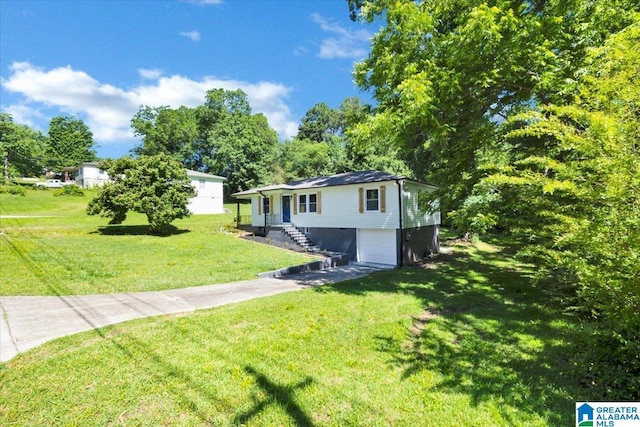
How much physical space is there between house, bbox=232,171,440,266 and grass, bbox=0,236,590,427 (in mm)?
6659

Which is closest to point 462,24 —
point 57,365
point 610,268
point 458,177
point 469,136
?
point 469,136

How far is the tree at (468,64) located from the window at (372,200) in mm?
5021

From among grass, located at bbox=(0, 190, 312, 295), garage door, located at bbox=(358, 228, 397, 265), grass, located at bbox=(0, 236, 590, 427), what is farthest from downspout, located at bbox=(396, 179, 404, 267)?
→ grass, located at bbox=(0, 236, 590, 427)

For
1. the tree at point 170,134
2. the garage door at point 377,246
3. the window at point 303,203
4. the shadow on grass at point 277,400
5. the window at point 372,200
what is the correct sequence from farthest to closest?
1. the tree at point 170,134
2. the window at point 303,203
3. the window at point 372,200
4. the garage door at point 377,246
5. the shadow on grass at point 277,400

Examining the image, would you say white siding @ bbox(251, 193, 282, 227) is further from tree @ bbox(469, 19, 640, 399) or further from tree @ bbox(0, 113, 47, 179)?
tree @ bbox(0, 113, 47, 179)

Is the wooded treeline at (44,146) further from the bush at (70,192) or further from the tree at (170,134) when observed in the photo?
the tree at (170,134)

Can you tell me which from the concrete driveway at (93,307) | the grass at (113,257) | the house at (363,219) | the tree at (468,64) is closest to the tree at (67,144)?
the grass at (113,257)

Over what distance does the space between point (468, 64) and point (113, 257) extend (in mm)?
14022

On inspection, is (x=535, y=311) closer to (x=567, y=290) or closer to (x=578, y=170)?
(x=567, y=290)

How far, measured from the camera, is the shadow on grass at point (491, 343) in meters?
3.64

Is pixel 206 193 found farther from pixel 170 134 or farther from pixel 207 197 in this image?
pixel 170 134

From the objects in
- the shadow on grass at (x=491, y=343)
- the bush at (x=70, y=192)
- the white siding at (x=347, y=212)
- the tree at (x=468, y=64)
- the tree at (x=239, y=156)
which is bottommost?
the shadow on grass at (x=491, y=343)

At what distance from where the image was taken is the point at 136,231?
60.7 feet

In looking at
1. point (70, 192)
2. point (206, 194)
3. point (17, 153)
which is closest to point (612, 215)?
point (206, 194)
